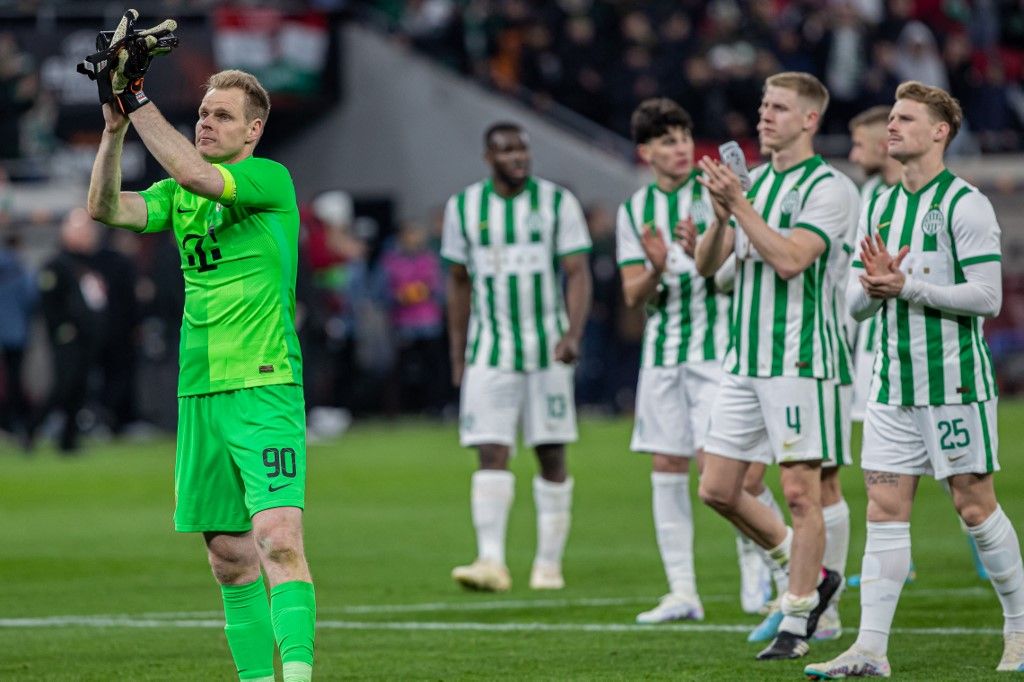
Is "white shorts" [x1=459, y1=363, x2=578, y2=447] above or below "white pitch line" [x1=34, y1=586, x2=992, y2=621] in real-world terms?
above

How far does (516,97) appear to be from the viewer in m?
24.8

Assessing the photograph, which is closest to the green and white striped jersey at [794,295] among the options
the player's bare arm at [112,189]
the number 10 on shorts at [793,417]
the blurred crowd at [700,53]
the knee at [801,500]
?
the number 10 on shorts at [793,417]

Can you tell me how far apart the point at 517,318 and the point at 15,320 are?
1079 centimetres

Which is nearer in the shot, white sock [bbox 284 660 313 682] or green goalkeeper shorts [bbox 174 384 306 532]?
white sock [bbox 284 660 313 682]

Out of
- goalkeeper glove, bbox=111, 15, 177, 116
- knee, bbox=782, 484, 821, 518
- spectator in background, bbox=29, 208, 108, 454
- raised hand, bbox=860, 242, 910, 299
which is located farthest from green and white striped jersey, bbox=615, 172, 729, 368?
spectator in background, bbox=29, 208, 108, 454

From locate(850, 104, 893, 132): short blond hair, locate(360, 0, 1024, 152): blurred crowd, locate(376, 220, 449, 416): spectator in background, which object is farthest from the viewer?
locate(360, 0, 1024, 152): blurred crowd

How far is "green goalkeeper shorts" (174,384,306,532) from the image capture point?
20.4 ft

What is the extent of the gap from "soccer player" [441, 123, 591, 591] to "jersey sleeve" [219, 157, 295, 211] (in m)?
4.07

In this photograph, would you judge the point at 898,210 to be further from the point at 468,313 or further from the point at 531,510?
the point at 531,510

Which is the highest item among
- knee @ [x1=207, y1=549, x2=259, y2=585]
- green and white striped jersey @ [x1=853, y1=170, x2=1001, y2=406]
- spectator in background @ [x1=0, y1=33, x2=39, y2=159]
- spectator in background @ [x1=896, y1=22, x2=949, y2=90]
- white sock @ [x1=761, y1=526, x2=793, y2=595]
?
spectator in background @ [x1=896, y1=22, x2=949, y2=90]

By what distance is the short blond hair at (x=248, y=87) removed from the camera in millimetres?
6438

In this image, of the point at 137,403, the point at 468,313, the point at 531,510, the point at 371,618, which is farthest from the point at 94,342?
the point at 371,618

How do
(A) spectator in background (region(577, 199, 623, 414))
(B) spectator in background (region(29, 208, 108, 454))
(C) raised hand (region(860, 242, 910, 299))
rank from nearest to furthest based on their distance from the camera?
1. (C) raised hand (region(860, 242, 910, 299))
2. (B) spectator in background (region(29, 208, 108, 454))
3. (A) spectator in background (region(577, 199, 623, 414))

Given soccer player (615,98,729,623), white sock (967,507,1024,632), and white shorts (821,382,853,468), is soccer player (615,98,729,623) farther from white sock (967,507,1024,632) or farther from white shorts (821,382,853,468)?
white sock (967,507,1024,632)
